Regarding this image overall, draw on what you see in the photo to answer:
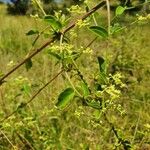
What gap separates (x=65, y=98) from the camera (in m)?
0.94

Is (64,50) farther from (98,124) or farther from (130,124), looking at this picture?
(130,124)

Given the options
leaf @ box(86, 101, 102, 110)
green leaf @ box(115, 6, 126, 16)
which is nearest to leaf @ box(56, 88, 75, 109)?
leaf @ box(86, 101, 102, 110)

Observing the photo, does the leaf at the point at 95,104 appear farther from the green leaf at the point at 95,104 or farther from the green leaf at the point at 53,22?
the green leaf at the point at 53,22

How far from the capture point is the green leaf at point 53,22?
0.93 meters

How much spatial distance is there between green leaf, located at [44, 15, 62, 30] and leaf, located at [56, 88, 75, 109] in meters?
0.13

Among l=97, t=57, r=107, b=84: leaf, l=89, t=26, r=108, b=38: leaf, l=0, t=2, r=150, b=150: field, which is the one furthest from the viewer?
l=0, t=2, r=150, b=150: field

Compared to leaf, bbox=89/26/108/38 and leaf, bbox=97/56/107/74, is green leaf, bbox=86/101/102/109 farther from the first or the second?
leaf, bbox=89/26/108/38

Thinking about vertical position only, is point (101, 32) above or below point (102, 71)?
above

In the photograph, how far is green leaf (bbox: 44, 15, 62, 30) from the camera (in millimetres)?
929

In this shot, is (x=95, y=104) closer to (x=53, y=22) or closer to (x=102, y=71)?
(x=102, y=71)

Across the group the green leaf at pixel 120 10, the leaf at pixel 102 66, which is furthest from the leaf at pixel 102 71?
the green leaf at pixel 120 10

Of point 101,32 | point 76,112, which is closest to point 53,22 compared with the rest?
point 101,32

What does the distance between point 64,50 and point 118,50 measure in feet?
13.6

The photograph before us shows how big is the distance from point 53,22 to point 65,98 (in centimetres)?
15
